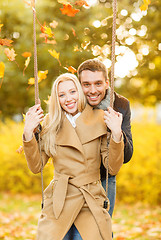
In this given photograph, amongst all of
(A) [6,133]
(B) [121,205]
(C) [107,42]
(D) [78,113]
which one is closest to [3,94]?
(A) [6,133]

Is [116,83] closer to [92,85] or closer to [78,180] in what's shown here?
[92,85]

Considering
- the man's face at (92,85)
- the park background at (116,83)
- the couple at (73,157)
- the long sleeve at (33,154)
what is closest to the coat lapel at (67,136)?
the couple at (73,157)

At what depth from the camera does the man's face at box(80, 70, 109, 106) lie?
285cm

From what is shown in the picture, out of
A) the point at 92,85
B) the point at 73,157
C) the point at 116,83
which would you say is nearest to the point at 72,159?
the point at 73,157

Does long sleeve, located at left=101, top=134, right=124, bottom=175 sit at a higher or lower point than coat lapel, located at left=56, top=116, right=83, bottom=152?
lower

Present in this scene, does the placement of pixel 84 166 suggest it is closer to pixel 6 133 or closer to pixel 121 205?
pixel 121 205

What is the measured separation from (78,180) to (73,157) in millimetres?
156

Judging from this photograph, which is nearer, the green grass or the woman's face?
the woman's face

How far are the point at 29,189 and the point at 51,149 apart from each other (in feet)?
17.8

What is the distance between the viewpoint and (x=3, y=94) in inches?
429

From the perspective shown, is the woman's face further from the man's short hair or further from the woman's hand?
the man's short hair

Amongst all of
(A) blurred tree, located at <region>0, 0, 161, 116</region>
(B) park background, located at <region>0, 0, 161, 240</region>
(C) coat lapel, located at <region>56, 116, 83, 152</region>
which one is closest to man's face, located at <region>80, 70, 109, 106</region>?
(C) coat lapel, located at <region>56, 116, 83, 152</region>

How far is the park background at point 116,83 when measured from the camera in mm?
4926

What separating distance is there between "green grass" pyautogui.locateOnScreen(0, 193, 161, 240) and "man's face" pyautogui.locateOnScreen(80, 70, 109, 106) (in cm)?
282
